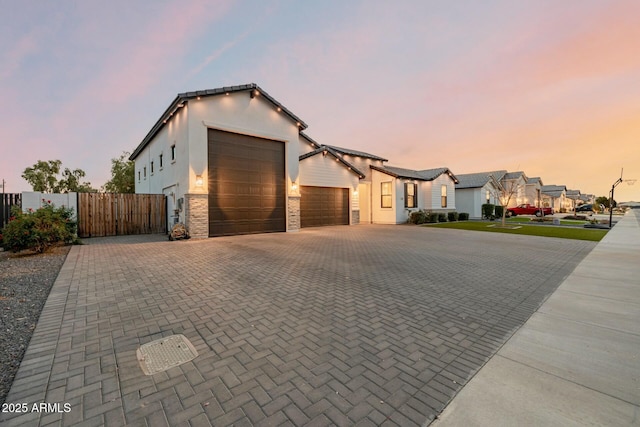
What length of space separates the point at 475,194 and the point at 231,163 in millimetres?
27857

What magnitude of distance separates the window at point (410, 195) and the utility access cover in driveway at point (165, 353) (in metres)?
21.3

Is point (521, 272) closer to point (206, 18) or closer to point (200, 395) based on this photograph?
point (200, 395)

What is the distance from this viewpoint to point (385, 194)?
21859mm

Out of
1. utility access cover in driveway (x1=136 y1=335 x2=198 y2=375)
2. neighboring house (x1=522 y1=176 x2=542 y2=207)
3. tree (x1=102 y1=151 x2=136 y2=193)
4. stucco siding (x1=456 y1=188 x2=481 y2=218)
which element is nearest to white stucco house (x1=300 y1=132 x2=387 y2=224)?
stucco siding (x1=456 y1=188 x2=481 y2=218)

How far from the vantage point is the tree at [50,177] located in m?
33.8

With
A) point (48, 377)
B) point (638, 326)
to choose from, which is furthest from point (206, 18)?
point (638, 326)

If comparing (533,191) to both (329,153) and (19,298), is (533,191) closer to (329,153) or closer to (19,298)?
(329,153)

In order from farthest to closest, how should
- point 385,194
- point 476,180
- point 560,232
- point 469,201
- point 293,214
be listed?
point 476,180 < point 469,201 < point 385,194 < point 293,214 < point 560,232

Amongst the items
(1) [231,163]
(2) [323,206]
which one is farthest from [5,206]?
(2) [323,206]

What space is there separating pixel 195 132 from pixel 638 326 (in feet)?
48.3

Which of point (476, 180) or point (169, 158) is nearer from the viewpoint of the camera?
point (169, 158)

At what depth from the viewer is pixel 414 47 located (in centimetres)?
1461

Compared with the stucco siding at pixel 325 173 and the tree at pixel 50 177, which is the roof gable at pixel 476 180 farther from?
the tree at pixel 50 177

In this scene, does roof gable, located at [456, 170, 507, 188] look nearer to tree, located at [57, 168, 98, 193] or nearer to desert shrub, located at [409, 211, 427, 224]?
desert shrub, located at [409, 211, 427, 224]
